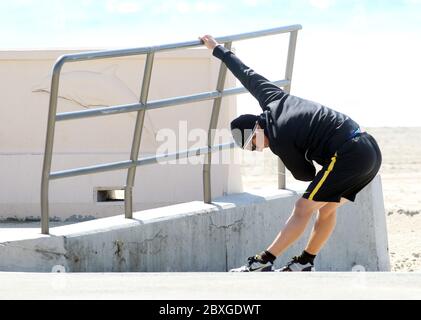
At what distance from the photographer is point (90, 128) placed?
366 inches

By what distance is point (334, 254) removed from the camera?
7.32m

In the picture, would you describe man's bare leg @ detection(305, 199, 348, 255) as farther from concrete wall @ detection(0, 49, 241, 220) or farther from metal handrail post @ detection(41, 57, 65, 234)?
concrete wall @ detection(0, 49, 241, 220)

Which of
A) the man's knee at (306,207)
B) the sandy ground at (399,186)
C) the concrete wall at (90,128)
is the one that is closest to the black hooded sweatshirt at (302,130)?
the man's knee at (306,207)

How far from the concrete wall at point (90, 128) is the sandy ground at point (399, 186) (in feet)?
3.20

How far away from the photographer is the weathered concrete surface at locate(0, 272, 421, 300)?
4641mm

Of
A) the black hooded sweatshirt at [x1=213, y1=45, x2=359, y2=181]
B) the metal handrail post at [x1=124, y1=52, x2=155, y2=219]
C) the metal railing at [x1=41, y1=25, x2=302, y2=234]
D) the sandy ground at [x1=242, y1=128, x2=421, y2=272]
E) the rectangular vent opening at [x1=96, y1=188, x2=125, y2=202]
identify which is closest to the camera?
the black hooded sweatshirt at [x1=213, y1=45, x2=359, y2=181]

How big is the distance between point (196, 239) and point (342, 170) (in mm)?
1413

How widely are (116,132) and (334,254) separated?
111 inches

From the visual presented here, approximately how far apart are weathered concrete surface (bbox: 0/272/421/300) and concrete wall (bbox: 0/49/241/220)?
3.69m

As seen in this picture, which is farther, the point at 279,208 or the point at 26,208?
the point at 26,208

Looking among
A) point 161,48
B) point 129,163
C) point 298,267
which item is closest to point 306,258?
point 298,267

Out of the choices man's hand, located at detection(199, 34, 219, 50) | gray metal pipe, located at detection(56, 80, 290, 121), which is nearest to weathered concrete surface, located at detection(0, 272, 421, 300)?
gray metal pipe, located at detection(56, 80, 290, 121)
